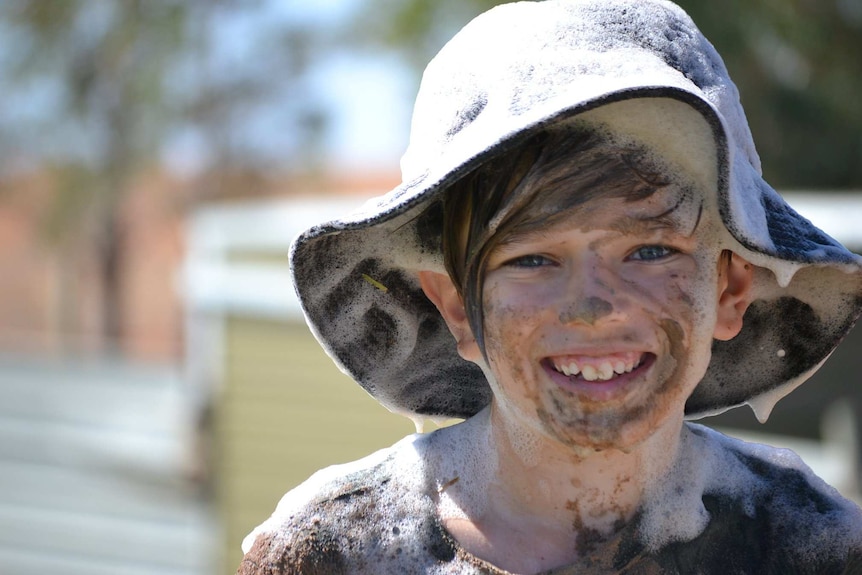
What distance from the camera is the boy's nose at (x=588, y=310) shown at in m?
1.79

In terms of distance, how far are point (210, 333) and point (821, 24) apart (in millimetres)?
4902

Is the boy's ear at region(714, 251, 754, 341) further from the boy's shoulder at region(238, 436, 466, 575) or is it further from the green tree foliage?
the green tree foliage

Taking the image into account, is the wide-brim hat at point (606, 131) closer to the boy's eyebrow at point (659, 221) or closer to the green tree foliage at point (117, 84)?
the boy's eyebrow at point (659, 221)

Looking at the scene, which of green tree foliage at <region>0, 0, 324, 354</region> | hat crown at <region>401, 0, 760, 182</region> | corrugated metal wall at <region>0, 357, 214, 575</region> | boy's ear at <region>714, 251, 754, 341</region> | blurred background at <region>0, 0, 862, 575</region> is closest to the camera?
hat crown at <region>401, 0, 760, 182</region>

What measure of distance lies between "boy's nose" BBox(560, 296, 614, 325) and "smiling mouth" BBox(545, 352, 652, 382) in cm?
7

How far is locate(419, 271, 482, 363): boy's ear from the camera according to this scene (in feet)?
6.63

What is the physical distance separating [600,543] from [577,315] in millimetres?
417

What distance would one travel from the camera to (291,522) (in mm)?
2064

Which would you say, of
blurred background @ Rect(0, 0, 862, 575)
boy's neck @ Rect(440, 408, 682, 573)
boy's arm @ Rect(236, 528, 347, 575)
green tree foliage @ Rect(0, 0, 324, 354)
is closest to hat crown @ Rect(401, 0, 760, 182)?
boy's neck @ Rect(440, 408, 682, 573)

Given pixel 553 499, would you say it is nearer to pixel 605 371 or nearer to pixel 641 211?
pixel 605 371

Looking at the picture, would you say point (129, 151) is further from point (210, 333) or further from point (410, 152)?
point (410, 152)

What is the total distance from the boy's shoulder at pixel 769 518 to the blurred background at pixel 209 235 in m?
3.51

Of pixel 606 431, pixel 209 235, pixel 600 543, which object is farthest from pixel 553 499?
pixel 209 235

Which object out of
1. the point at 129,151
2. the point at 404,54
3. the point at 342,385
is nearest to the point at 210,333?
the point at 342,385
